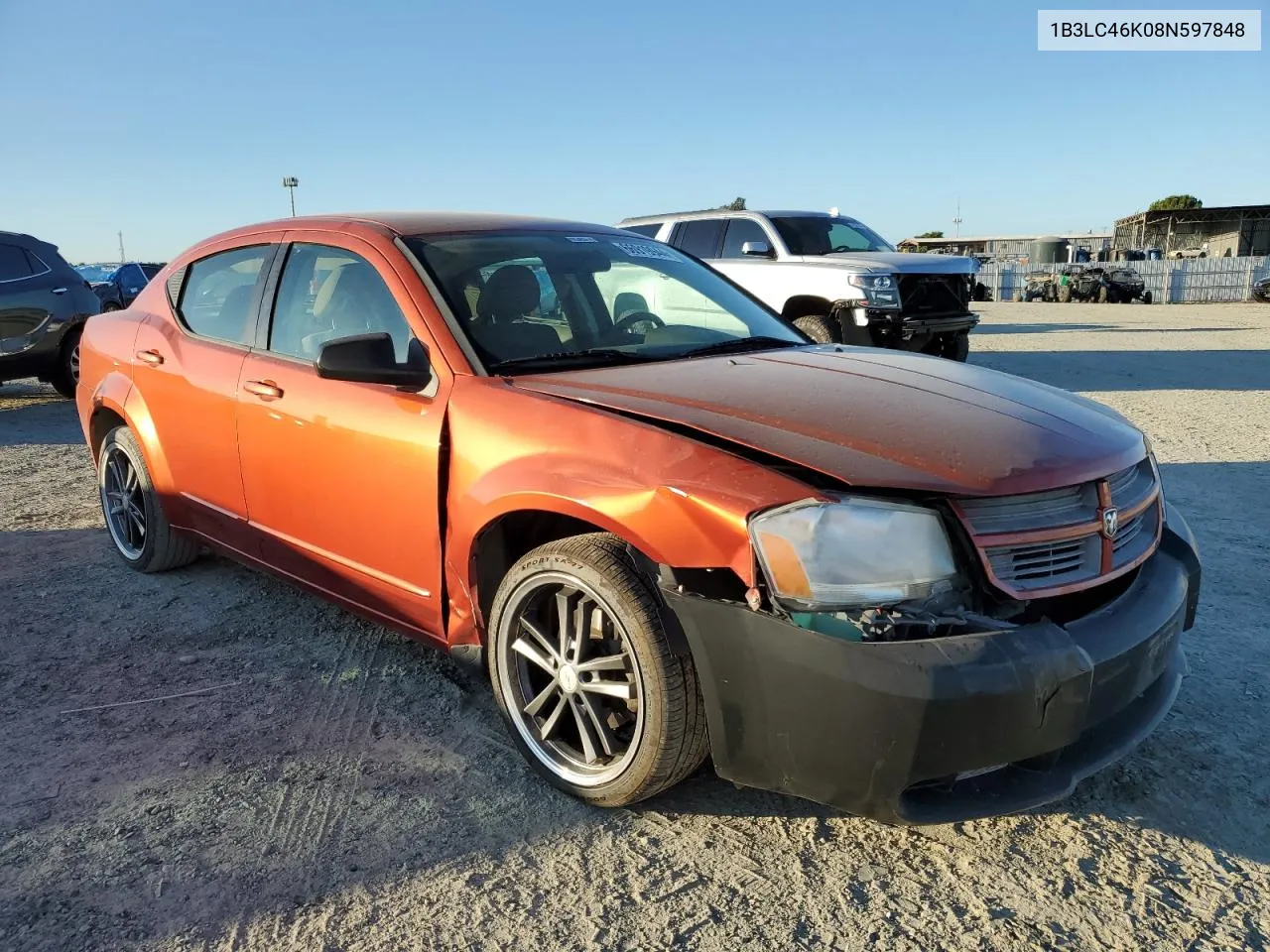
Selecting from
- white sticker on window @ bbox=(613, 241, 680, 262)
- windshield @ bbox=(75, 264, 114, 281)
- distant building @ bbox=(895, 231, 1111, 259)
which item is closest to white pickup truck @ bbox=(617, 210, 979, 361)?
white sticker on window @ bbox=(613, 241, 680, 262)

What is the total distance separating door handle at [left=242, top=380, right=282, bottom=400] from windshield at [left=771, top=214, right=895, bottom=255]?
7.68m

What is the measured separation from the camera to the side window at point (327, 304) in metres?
3.20

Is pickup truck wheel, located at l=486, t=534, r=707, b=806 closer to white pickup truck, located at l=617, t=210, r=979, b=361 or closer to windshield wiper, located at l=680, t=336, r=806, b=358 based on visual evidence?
windshield wiper, located at l=680, t=336, r=806, b=358

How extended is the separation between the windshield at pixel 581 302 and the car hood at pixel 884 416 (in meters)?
0.17

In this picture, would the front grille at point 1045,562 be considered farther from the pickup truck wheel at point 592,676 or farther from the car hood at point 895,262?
the car hood at point 895,262

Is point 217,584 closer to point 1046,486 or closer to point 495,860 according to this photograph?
point 495,860

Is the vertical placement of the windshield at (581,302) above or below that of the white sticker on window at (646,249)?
below

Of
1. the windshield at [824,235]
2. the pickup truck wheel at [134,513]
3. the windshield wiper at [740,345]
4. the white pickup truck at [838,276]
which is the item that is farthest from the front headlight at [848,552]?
the windshield at [824,235]

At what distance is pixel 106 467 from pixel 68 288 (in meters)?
6.64

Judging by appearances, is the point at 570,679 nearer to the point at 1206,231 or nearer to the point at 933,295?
the point at 933,295

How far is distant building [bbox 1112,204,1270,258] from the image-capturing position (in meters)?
48.0

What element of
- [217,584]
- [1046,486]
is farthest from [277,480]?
[1046,486]

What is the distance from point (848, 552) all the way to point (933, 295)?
857 cm

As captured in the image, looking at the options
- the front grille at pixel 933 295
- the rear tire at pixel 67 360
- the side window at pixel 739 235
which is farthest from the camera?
the side window at pixel 739 235
